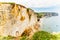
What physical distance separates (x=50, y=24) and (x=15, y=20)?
33 cm

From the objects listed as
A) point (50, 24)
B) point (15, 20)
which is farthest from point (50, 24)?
point (15, 20)

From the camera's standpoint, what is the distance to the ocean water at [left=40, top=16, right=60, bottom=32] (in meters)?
1.39

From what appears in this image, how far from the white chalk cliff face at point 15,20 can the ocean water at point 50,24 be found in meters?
0.07

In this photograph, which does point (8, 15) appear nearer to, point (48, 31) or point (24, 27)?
point (24, 27)

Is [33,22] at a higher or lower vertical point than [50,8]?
lower

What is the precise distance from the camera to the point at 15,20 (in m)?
1.39

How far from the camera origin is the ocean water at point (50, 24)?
139 cm

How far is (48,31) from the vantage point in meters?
→ 1.40

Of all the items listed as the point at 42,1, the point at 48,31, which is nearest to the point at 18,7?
the point at 42,1

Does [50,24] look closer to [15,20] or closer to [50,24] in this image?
[50,24]

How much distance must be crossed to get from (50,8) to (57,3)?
84 millimetres

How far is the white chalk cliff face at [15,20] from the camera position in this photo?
1391 millimetres

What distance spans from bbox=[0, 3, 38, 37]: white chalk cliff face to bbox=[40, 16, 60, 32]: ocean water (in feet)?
0.22

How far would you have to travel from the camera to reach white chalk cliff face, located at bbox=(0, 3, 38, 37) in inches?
54.7
